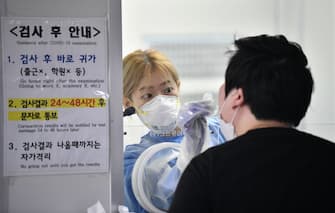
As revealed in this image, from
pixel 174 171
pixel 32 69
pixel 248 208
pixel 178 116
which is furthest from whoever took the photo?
pixel 174 171

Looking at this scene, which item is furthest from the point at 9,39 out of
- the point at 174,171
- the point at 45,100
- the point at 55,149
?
the point at 174,171

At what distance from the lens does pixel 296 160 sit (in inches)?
35.3

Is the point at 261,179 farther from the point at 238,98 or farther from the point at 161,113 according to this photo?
the point at 161,113

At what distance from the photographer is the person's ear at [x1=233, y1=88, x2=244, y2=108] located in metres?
0.98

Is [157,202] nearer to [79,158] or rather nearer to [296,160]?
[79,158]

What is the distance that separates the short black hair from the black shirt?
7 cm

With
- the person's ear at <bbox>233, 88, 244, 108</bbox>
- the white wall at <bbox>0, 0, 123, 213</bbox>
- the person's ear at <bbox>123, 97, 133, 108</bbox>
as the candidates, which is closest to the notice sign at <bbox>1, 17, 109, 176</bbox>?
the white wall at <bbox>0, 0, 123, 213</bbox>

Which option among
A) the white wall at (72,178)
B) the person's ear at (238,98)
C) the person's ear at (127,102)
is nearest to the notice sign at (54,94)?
the white wall at (72,178)

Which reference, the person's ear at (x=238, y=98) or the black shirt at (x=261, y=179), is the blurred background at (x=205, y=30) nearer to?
the person's ear at (x=238, y=98)

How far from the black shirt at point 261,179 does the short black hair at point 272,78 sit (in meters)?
0.07

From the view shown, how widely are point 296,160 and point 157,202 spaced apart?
3.30 feet

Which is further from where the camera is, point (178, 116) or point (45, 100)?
point (178, 116)

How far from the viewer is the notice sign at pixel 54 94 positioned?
5.12 feet

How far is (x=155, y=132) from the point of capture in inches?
72.4
